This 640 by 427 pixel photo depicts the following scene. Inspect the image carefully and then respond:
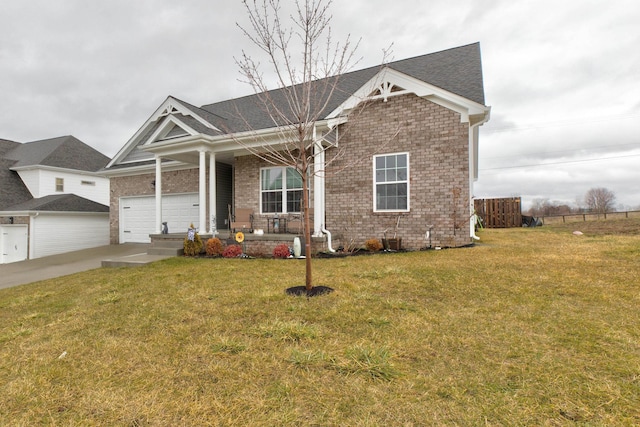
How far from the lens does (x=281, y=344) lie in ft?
9.23

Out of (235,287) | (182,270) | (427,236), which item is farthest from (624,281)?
(182,270)

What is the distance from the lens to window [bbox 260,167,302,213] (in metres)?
10.3

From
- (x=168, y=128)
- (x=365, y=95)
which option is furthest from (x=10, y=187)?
(x=365, y=95)

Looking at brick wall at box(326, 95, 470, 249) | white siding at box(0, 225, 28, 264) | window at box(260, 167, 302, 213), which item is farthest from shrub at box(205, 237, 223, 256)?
white siding at box(0, 225, 28, 264)

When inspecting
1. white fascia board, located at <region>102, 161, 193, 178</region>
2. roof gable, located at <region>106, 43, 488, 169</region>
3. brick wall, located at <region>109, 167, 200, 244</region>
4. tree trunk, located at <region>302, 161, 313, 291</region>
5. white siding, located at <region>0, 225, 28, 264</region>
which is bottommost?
white siding, located at <region>0, 225, 28, 264</region>

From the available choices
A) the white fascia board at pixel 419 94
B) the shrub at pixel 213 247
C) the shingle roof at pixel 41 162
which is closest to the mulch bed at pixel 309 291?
the shrub at pixel 213 247

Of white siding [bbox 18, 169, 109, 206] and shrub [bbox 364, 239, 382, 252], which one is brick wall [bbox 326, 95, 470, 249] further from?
white siding [bbox 18, 169, 109, 206]

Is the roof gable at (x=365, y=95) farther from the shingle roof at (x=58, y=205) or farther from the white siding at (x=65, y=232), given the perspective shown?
the white siding at (x=65, y=232)

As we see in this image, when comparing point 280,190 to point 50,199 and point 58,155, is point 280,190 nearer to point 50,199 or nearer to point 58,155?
point 50,199

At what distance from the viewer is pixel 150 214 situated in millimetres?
14047

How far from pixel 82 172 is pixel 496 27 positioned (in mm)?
25314

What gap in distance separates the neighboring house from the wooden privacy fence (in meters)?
23.1

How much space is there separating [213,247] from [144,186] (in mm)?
7788

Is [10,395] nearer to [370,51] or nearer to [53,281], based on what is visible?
[53,281]
